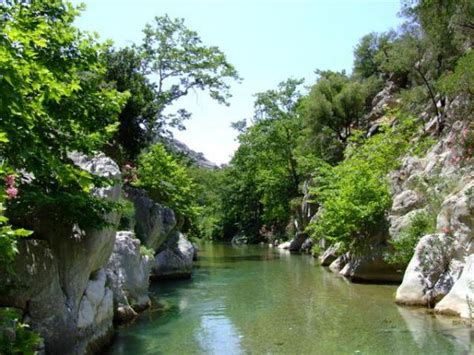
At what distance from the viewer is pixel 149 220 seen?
71.7ft

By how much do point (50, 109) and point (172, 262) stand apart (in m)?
17.0

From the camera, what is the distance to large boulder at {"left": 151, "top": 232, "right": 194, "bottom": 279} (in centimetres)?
2370

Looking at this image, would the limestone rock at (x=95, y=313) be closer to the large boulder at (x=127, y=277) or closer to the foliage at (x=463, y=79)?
the large boulder at (x=127, y=277)

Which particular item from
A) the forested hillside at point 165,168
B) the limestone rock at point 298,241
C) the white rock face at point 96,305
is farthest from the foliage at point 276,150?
the white rock face at point 96,305

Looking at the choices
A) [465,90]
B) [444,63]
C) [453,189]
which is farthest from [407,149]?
[453,189]

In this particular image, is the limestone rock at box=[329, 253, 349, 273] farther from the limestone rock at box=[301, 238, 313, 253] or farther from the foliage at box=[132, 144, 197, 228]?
the limestone rock at box=[301, 238, 313, 253]

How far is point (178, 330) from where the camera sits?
43.3 feet

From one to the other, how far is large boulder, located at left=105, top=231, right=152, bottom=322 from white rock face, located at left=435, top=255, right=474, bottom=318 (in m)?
8.63

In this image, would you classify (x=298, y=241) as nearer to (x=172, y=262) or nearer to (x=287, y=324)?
(x=172, y=262)

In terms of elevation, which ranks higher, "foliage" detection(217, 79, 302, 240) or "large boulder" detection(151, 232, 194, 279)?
"foliage" detection(217, 79, 302, 240)

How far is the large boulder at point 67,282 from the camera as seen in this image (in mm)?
8883

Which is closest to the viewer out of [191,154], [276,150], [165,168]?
[165,168]

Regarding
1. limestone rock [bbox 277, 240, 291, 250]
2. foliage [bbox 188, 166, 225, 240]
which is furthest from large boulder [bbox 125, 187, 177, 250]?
foliage [bbox 188, 166, 225, 240]

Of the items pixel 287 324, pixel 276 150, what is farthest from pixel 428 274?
pixel 276 150
